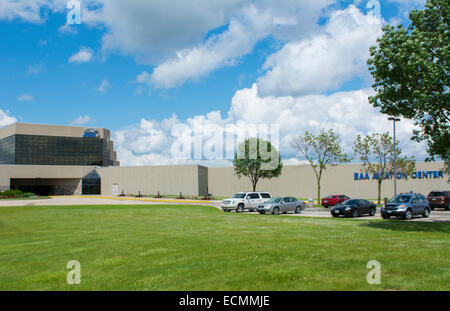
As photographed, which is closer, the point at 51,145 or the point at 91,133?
the point at 51,145

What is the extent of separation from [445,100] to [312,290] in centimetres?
1360

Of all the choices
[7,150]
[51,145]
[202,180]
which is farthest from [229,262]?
[7,150]

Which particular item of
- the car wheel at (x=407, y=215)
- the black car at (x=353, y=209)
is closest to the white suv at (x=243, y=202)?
the black car at (x=353, y=209)

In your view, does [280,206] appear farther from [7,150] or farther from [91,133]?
[7,150]

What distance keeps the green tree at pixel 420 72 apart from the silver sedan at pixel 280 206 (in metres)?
13.0

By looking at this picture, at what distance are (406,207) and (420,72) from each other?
430 inches

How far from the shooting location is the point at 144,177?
68.9m

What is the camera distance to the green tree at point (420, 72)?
53.3 ft

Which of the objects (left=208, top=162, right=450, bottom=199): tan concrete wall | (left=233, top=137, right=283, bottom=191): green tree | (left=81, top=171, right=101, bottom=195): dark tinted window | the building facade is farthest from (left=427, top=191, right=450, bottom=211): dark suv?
(left=81, top=171, right=101, bottom=195): dark tinted window

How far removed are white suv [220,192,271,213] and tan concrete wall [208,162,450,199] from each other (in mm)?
25574

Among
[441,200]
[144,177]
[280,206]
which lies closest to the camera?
[280,206]
